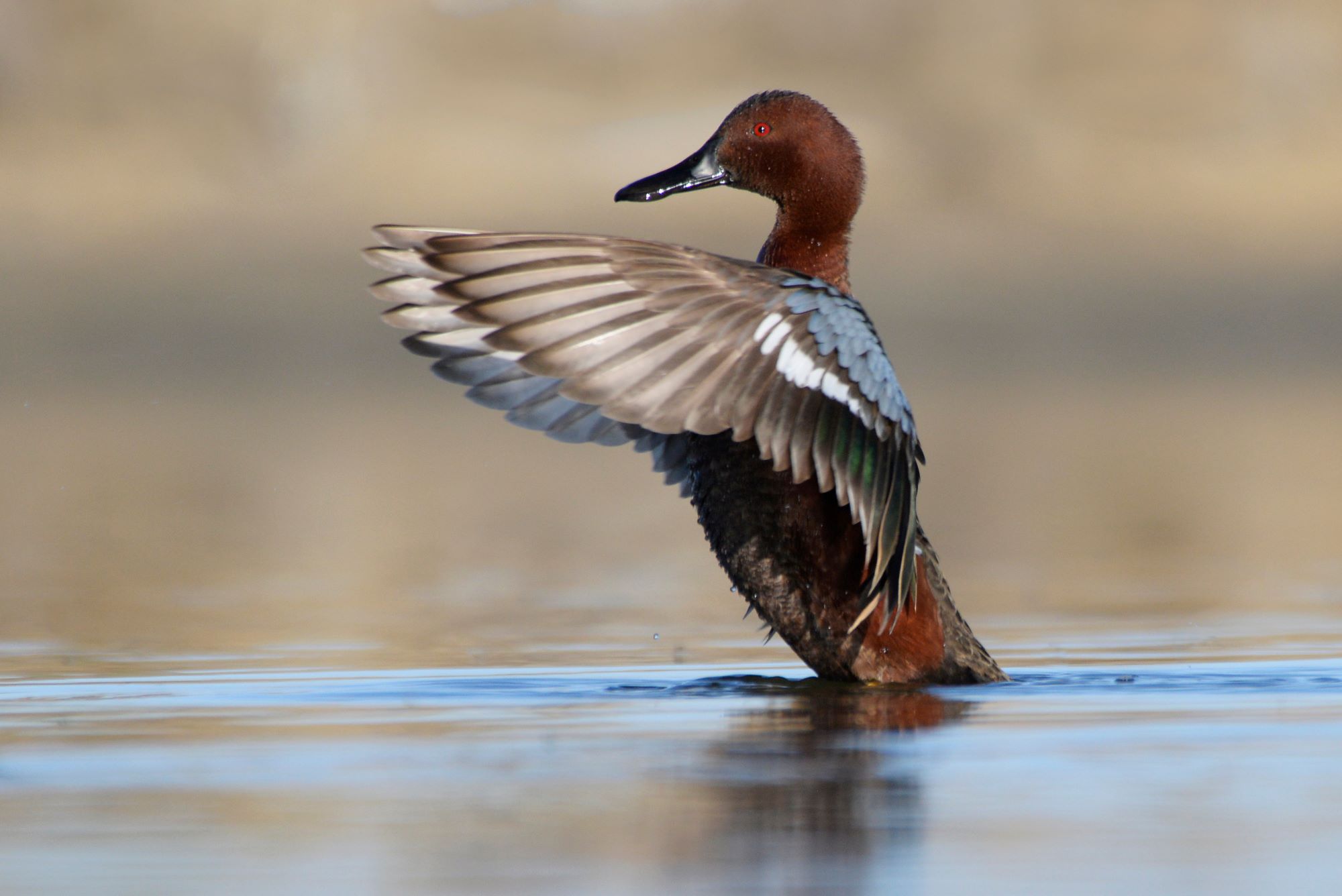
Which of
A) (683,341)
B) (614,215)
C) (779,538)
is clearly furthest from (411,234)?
(614,215)

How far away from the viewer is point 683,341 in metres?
4.82

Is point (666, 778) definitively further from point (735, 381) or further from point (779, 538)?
point (779, 538)

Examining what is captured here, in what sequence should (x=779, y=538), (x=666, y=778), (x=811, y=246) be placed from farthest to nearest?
(x=811, y=246)
(x=779, y=538)
(x=666, y=778)

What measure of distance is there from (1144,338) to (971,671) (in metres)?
32.6

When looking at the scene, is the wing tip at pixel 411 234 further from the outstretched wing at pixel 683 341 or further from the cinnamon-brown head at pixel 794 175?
the cinnamon-brown head at pixel 794 175

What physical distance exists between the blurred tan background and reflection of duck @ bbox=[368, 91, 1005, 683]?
6.08 m

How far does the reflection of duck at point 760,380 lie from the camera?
473cm

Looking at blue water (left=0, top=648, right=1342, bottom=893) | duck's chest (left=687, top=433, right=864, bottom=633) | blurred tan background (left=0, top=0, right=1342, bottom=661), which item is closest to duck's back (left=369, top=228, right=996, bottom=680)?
duck's chest (left=687, top=433, right=864, bottom=633)

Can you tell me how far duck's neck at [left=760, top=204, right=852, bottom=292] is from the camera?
5.83 meters

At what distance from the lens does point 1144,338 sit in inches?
1475

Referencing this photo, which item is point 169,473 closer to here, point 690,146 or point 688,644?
point 688,644

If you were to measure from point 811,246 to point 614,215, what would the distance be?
120 feet

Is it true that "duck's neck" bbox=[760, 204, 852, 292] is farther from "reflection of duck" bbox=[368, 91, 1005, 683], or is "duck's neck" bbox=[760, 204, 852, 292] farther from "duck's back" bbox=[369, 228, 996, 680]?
"duck's back" bbox=[369, 228, 996, 680]

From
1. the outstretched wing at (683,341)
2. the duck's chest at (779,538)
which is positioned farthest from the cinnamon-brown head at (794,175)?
the outstretched wing at (683,341)
